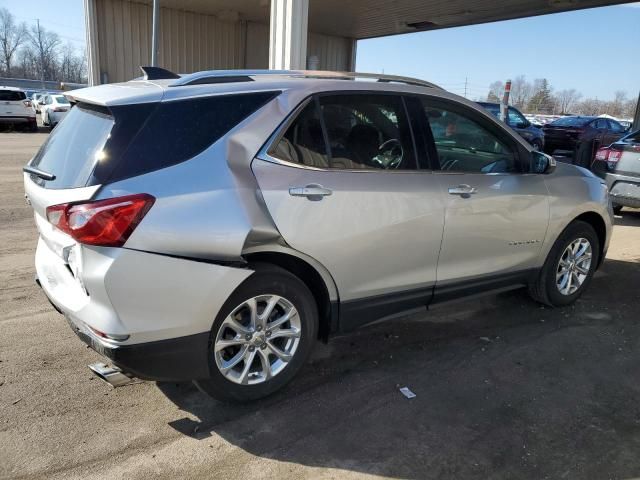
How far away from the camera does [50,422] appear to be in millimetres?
2898

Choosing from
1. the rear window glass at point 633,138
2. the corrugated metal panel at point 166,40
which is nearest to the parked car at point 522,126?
the rear window glass at point 633,138

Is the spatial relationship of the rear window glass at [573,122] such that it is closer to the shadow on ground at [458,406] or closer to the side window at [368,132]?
the shadow on ground at [458,406]

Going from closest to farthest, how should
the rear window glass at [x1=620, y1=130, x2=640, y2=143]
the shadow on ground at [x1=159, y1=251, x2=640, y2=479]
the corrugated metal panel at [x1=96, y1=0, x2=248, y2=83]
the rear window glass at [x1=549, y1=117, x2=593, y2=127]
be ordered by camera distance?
1. the shadow on ground at [x1=159, y1=251, x2=640, y2=479]
2. the rear window glass at [x1=620, y1=130, x2=640, y2=143]
3. the corrugated metal panel at [x1=96, y1=0, x2=248, y2=83]
4. the rear window glass at [x1=549, y1=117, x2=593, y2=127]

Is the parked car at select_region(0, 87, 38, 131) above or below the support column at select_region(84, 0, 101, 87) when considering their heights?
below

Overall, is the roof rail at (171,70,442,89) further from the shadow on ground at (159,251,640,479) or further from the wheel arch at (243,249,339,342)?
the shadow on ground at (159,251,640,479)

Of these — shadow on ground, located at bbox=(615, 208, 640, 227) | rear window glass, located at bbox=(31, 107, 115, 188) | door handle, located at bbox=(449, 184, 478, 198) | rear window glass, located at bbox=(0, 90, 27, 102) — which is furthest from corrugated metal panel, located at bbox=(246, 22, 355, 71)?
rear window glass, located at bbox=(31, 107, 115, 188)

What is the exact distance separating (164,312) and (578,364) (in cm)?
288

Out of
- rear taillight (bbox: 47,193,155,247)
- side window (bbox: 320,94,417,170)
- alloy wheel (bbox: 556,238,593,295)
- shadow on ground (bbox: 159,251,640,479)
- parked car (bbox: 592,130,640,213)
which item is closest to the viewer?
rear taillight (bbox: 47,193,155,247)

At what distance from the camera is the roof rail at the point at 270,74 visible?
10.1 feet

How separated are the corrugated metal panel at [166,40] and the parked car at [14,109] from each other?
7.75 metres

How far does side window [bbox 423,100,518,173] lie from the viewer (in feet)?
12.3

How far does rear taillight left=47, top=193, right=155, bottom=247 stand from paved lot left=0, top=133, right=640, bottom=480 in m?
1.08

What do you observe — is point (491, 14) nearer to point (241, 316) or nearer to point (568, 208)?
point (568, 208)

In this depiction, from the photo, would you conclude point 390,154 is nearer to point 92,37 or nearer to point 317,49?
point 92,37
